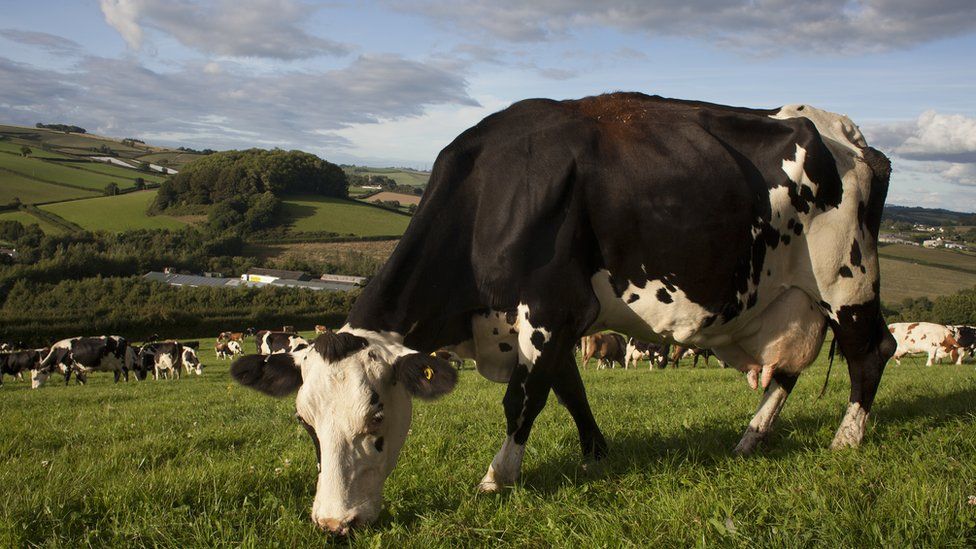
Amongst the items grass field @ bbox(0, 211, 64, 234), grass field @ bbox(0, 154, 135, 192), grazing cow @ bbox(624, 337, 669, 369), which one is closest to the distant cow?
grazing cow @ bbox(624, 337, 669, 369)

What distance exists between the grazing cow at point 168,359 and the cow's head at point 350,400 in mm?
29877

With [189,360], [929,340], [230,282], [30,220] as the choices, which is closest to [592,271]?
→ [189,360]

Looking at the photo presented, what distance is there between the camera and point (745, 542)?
10.4 ft

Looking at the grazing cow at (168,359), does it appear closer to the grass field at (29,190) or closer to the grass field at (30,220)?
the grass field at (30,220)

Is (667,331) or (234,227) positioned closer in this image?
(667,331)

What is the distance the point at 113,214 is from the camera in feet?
301

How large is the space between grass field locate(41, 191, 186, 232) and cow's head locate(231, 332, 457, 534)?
9310 cm

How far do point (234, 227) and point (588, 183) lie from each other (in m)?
96.0

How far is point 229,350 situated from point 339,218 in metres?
57.3

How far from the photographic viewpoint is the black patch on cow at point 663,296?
5.11 metres

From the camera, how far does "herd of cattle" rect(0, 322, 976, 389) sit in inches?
1068

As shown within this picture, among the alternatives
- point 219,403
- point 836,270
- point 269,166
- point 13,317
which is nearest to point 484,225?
point 836,270

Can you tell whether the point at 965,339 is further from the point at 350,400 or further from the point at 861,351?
the point at 350,400

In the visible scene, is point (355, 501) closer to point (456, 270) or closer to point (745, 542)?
point (456, 270)
